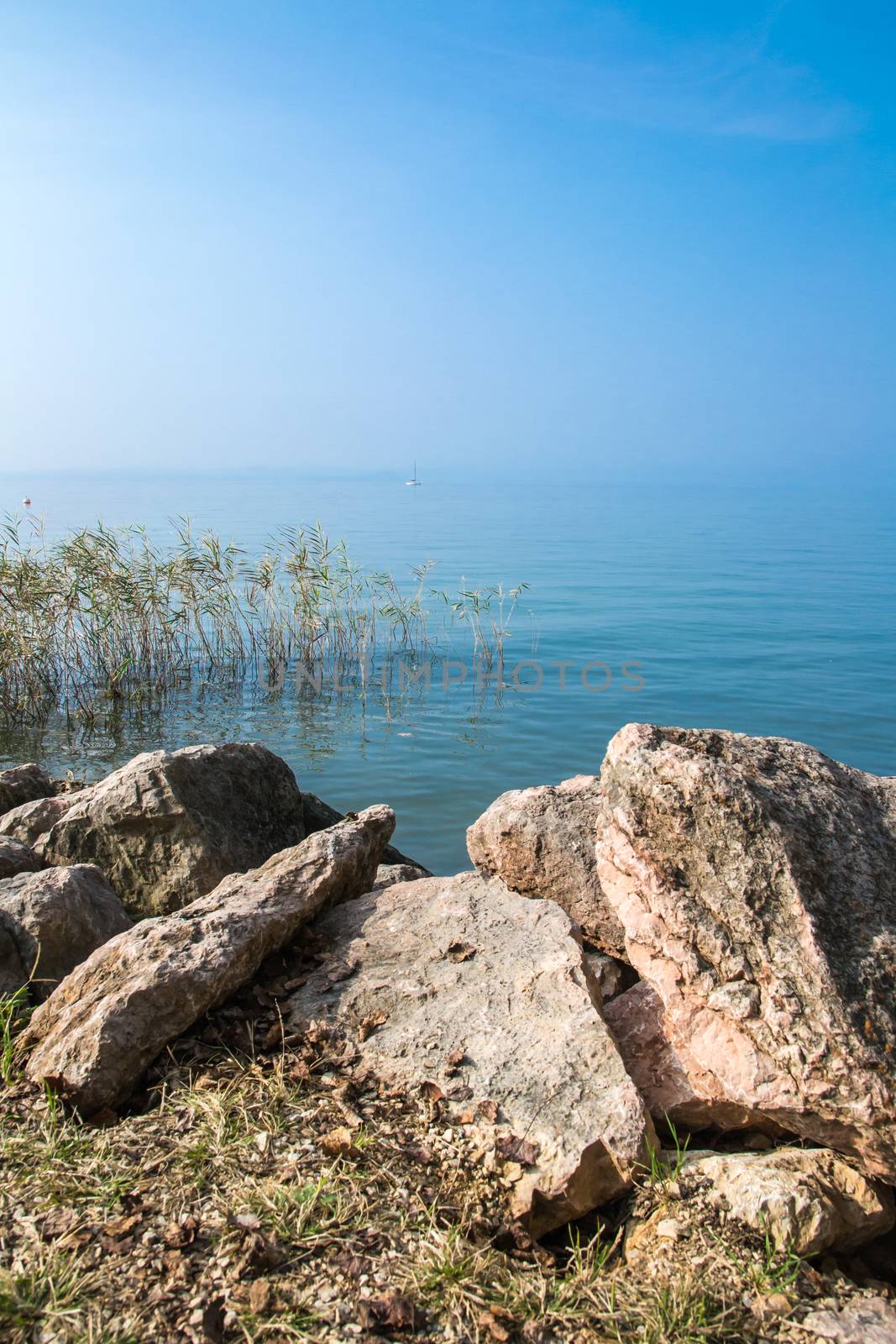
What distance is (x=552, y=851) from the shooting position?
5.14 m

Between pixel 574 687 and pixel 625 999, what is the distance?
1263 centimetres

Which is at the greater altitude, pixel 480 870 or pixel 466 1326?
pixel 480 870

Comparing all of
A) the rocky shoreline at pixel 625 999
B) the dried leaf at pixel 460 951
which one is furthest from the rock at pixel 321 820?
the dried leaf at pixel 460 951

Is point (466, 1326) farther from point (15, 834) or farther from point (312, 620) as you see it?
point (312, 620)

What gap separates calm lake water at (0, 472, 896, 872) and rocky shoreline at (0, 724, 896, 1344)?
495 cm

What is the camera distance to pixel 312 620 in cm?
1719

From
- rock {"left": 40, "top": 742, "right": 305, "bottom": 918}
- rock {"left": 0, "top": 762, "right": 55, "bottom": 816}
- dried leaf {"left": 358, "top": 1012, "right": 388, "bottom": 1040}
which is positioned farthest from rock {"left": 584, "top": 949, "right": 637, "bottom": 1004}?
rock {"left": 0, "top": 762, "right": 55, "bottom": 816}

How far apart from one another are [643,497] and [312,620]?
7445cm

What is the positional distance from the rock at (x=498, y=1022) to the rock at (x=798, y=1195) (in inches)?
10.5

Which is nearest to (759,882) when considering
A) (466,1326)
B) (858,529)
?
(466,1326)

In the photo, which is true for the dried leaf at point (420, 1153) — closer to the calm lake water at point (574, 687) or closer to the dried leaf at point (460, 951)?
the dried leaf at point (460, 951)

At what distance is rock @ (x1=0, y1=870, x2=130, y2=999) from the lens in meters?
4.83

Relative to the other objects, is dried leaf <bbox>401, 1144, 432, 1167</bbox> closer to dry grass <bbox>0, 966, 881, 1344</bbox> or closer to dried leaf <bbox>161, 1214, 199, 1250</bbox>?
dry grass <bbox>0, 966, 881, 1344</bbox>

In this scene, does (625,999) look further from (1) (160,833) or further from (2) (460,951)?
(1) (160,833)
